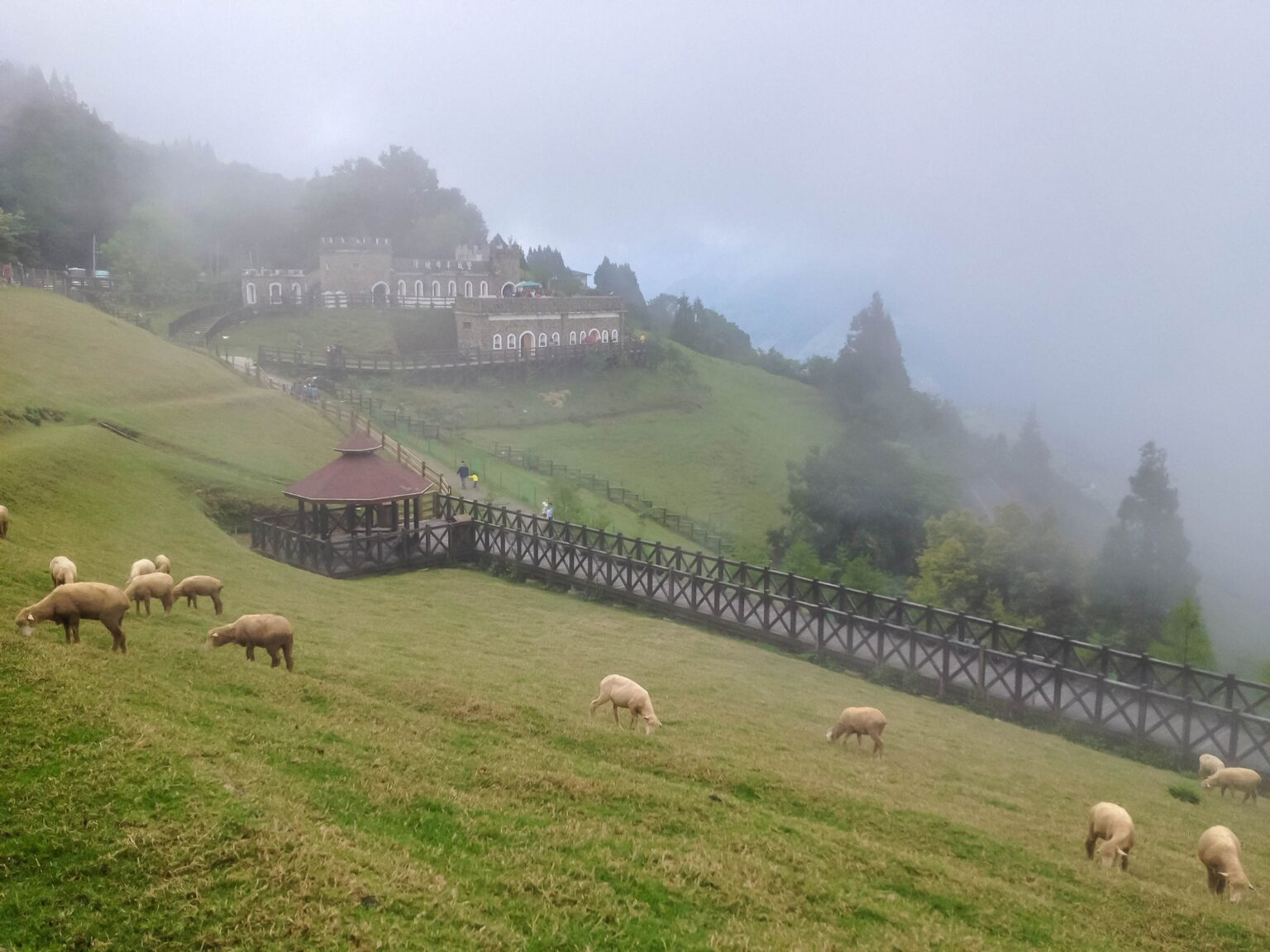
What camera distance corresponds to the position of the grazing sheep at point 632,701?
11.0 meters

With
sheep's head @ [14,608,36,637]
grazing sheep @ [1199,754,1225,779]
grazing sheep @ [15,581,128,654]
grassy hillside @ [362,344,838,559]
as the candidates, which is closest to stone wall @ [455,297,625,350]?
grassy hillside @ [362,344,838,559]

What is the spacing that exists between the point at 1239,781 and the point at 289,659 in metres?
12.5

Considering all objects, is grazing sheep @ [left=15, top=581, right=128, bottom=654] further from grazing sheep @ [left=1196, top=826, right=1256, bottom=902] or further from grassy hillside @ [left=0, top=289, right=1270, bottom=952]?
grazing sheep @ [left=1196, top=826, right=1256, bottom=902]

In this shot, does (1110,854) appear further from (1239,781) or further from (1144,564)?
(1144,564)

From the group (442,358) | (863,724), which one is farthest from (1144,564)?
(442,358)

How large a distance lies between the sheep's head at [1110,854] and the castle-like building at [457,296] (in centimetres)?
5067

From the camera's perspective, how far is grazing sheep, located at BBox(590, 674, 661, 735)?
10992 millimetres

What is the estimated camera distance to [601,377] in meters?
59.5

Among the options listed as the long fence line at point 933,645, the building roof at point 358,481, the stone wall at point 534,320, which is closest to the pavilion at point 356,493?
the building roof at point 358,481

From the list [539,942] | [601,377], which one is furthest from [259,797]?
[601,377]

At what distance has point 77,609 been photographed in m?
9.45

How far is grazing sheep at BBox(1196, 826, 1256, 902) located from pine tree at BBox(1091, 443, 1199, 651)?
24.9 meters

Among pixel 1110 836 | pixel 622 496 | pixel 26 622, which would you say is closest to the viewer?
pixel 1110 836

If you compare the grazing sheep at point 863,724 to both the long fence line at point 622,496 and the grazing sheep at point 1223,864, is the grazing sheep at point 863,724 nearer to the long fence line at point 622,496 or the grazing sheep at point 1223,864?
the grazing sheep at point 1223,864
